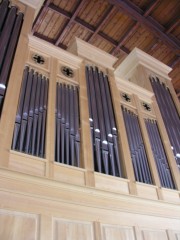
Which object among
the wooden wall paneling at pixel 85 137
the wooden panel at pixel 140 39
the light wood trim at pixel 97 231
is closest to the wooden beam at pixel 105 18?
the wooden panel at pixel 140 39

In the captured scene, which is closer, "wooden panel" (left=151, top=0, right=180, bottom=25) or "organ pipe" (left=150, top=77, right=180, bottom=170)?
"organ pipe" (left=150, top=77, right=180, bottom=170)

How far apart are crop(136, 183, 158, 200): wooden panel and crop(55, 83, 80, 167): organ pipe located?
3.47 ft

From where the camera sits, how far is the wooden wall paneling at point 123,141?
409 centimetres

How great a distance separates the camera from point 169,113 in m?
6.43

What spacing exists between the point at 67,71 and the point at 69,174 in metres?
2.20

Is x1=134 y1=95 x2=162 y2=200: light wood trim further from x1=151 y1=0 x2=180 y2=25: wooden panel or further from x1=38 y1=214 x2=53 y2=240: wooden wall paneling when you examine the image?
x1=151 y1=0 x2=180 y2=25: wooden panel

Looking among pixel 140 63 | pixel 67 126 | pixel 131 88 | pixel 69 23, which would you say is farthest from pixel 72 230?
pixel 69 23

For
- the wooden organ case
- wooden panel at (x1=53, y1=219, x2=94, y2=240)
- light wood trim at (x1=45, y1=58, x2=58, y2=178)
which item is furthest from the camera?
light wood trim at (x1=45, y1=58, x2=58, y2=178)

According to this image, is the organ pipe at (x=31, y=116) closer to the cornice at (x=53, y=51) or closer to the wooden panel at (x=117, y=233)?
the cornice at (x=53, y=51)

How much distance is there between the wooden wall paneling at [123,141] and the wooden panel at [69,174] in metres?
0.85

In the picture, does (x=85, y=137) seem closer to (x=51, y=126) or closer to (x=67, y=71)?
(x=51, y=126)

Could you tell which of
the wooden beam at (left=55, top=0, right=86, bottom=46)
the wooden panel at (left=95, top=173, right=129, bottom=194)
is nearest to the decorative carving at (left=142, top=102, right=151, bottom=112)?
the wooden panel at (left=95, top=173, right=129, bottom=194)

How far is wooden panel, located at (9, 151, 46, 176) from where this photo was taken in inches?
122

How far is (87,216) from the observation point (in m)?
3.24
